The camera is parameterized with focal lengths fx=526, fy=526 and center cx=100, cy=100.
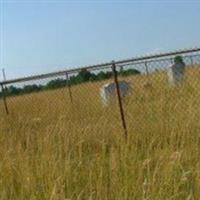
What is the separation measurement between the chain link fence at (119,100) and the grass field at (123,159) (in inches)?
1.2

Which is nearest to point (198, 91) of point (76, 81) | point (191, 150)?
point (191, 150)

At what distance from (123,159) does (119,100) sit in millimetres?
3596

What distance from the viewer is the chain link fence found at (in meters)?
6.92

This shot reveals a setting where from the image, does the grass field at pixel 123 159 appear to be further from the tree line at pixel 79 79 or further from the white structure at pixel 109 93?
the white structure at pixel 109 93

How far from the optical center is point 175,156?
13.9ft

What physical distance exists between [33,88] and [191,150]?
7.11 m

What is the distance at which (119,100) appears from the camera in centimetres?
833

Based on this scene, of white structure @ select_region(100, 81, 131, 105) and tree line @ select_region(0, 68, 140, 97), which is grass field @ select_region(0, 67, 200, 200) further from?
white structure @ select_region(100, 81, 131, 105)

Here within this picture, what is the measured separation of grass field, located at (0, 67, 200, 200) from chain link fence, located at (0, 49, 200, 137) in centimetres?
3

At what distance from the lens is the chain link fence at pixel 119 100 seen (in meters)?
6.92

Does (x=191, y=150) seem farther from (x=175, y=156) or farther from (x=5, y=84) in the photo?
(x=5, y=84)

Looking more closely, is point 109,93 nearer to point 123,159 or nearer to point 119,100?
point 119,100

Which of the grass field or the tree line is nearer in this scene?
the grass field

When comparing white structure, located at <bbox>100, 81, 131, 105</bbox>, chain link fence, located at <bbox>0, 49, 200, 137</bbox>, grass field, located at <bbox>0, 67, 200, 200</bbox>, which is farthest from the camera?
white structure, located at <bbox>100, 81, 131, 105</bbox>
